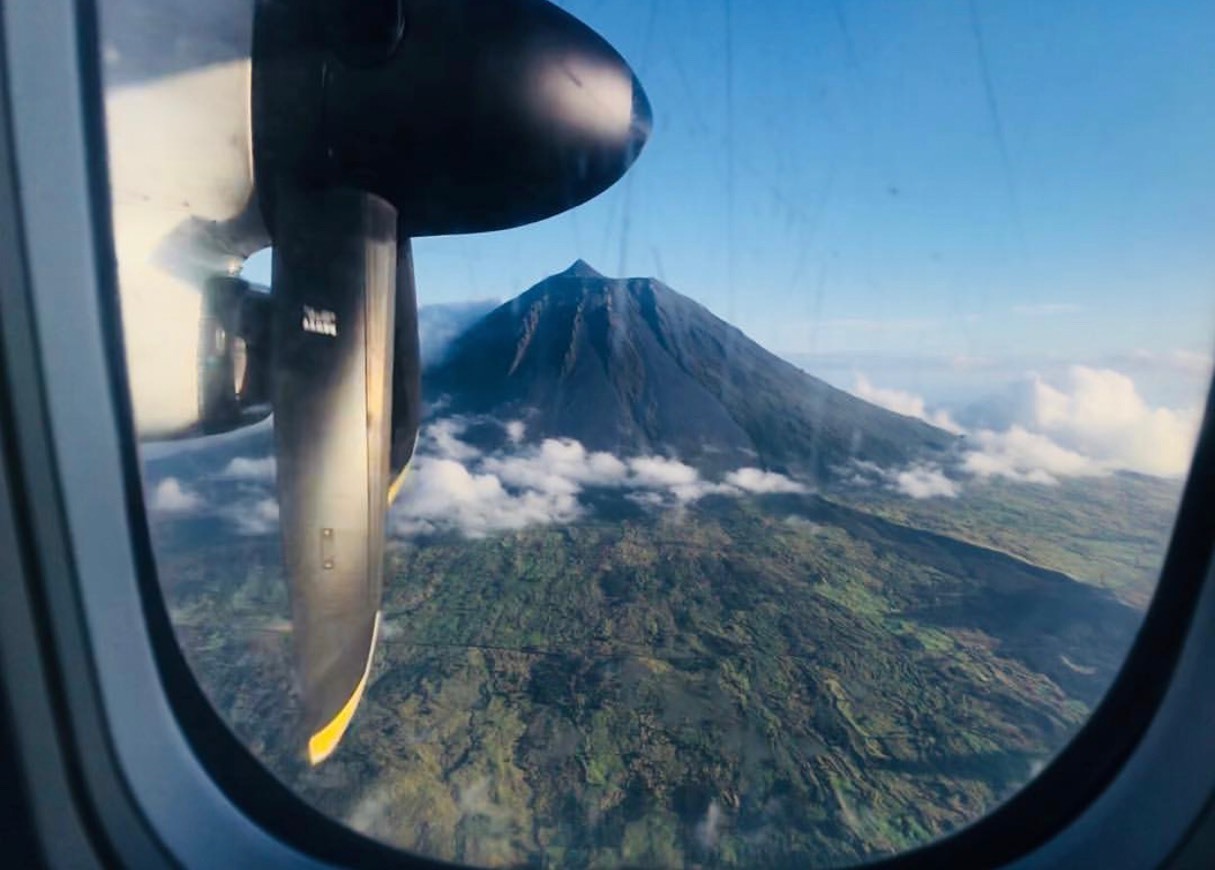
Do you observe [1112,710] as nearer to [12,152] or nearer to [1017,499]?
[1017,499]

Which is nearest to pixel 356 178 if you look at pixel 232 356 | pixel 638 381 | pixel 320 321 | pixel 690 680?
pixel 320 321

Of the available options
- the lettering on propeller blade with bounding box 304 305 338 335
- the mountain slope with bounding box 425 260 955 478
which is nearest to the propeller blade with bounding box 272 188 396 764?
the lettering on propeller blade with bounding box 304 305 338 335

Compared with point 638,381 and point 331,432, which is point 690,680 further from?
point 331,432

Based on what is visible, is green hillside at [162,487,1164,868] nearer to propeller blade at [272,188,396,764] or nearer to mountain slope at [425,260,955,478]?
propeller blade at [272,188,396,764]

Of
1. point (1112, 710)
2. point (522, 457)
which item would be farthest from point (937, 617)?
point (522, 457)

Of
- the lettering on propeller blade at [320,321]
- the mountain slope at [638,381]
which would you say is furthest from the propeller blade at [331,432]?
the mountain slope at [638,381]

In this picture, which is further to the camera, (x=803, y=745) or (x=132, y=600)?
(x=803, y=745)
